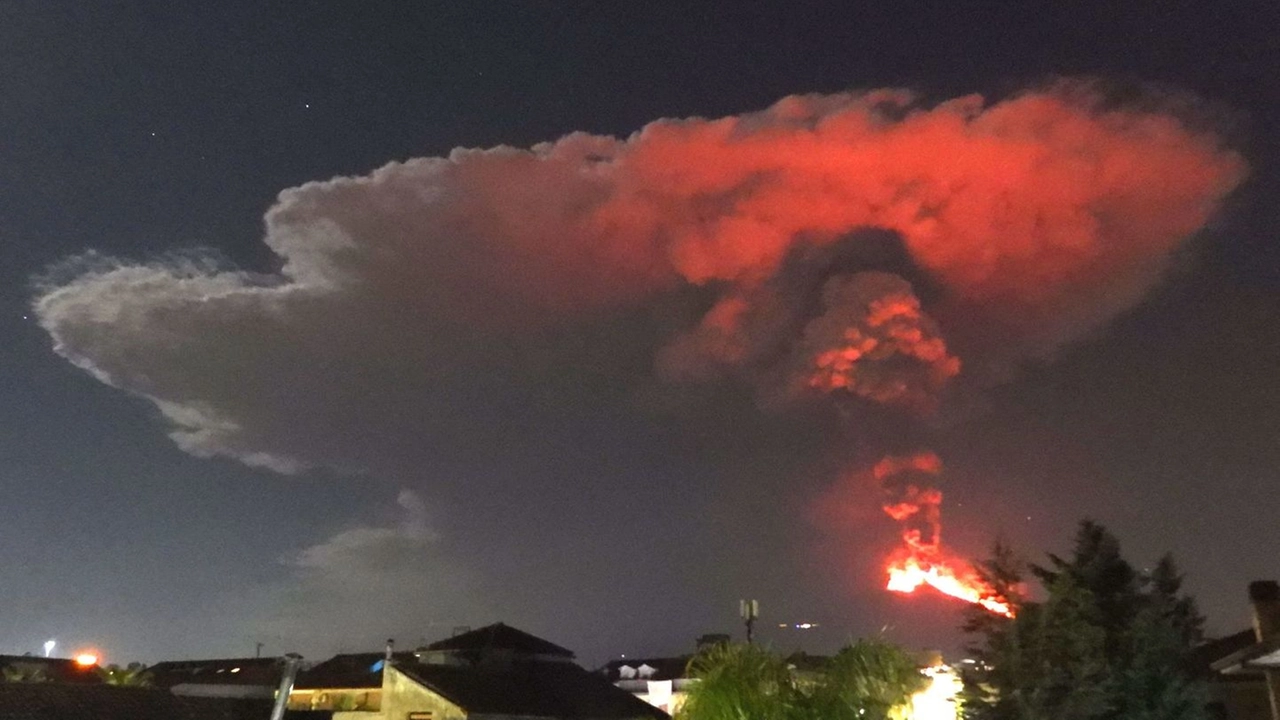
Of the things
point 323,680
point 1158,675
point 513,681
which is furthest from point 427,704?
point 1158,675

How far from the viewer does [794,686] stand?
23297mm

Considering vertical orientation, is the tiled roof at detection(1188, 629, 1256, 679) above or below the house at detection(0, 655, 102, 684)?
below

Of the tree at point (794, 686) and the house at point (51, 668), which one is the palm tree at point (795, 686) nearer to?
the tree at point (794, 686)

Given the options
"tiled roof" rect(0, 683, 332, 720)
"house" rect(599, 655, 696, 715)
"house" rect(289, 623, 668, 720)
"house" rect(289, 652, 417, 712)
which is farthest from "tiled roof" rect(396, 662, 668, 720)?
"house" rect(599, 655, 696, 715)

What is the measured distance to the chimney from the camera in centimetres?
2613

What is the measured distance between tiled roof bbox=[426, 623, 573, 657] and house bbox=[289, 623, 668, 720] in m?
0.05

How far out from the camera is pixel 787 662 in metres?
23.5

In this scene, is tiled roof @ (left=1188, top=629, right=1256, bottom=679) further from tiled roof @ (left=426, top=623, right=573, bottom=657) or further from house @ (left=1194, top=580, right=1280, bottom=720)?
tiled roof @ (left=426, top=623, right=573, bottom=657)

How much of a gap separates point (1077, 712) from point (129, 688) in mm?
30586

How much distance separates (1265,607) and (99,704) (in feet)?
112

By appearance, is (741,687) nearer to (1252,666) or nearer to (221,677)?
(1252,666)

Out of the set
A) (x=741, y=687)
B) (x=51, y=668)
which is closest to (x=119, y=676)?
(x=51, y=668)

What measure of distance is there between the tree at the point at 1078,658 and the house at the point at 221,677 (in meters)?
30.2

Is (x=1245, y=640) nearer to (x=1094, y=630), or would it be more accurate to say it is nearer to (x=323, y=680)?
(x=1094, y=630)
